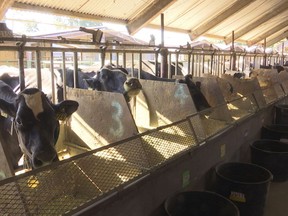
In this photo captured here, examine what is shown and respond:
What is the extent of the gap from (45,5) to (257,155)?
3.10 meters

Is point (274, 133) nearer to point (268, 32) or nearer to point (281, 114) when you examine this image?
point (281, 114)

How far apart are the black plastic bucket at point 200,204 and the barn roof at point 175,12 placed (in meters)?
2.61

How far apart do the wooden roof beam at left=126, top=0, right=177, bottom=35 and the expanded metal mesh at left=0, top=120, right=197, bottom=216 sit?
2.92m

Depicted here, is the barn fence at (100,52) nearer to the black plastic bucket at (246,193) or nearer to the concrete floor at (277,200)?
the black plastic bucket at (246,193)

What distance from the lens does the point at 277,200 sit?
10.2 feet

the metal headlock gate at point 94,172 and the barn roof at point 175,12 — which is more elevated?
the barn roof at point 175,12

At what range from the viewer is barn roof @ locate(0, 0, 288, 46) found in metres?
4.09

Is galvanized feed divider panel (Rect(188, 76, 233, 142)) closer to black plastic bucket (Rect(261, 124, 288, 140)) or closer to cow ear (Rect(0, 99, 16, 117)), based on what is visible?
black plastic bucket (Rect(261, 124, 288, 140))

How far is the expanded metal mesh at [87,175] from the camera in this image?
4.11 feet

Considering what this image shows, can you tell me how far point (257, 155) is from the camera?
3500 mm

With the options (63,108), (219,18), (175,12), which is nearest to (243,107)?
(175,12)

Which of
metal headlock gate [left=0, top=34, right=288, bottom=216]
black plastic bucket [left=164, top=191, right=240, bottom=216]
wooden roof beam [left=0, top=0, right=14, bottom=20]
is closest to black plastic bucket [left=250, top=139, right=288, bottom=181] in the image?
metal headlock gate [left=0, top=34, right=288, bottom=216]

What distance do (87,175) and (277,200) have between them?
7.44ft

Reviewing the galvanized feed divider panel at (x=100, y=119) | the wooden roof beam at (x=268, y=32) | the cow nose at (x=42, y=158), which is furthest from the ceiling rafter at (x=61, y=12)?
the wooden roof beam at (x=268, y=32)
